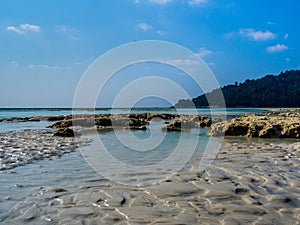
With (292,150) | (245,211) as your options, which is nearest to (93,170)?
(245,211)

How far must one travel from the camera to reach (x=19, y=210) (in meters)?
4.50

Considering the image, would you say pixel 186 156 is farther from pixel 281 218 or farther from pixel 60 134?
pixel 60 134

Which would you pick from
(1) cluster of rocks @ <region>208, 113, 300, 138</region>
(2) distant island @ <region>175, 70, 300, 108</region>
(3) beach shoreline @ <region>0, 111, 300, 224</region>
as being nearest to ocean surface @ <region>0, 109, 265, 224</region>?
(3) beach shoreline @ <region>0, 111, 300, 224</region>

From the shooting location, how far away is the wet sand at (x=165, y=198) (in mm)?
4148

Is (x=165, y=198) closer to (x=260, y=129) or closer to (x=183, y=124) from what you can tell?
(x=260, y=129)

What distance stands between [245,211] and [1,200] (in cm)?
402

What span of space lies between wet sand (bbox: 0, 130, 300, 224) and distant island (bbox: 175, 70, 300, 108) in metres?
124

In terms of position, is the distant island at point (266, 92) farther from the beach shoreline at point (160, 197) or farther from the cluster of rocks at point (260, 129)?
the beach shoreline at point (160, 197)

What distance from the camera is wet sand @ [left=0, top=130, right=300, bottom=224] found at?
13.6 ft

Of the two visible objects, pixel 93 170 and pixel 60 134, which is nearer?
pixel 93 170

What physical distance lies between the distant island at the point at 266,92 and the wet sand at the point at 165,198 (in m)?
124

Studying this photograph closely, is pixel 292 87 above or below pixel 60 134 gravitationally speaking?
above

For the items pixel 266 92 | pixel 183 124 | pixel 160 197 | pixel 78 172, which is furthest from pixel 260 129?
pixel 266 92

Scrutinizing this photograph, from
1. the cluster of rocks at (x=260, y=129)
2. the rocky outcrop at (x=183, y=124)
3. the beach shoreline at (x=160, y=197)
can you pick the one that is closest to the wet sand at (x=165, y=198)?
the beach shoreline at (x=160, y=197)
